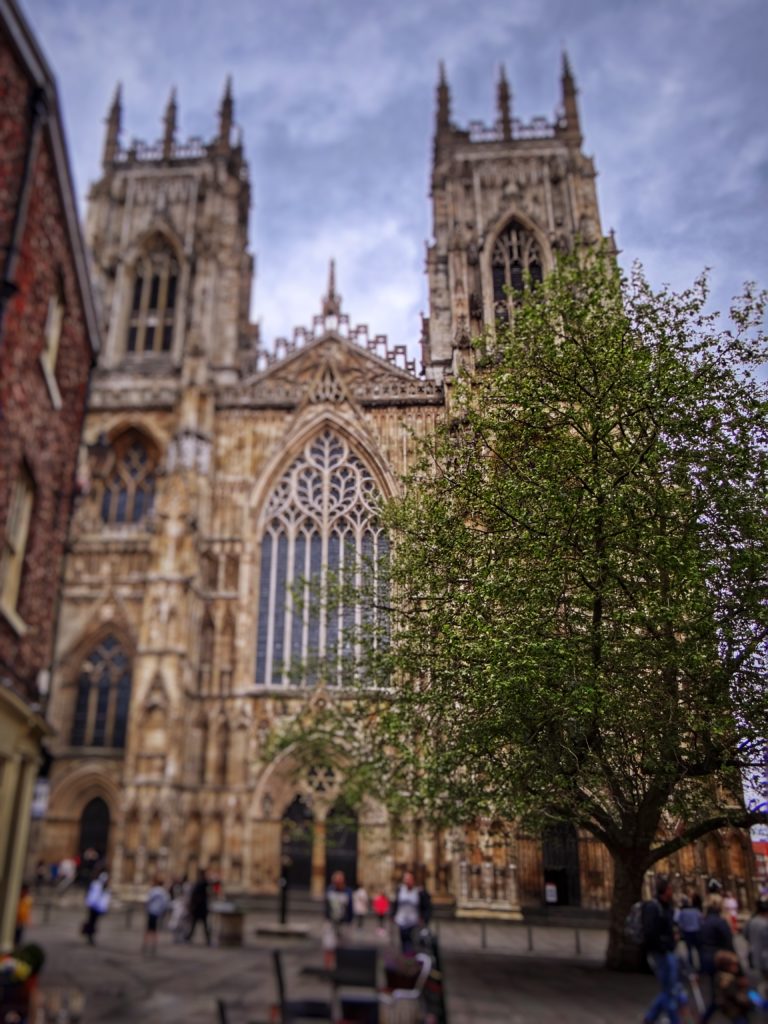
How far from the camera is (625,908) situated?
13.6 meters

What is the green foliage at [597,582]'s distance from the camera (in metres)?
12.8

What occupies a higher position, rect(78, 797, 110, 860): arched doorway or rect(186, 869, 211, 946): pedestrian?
rect(78, 797, 110, 860): arched doorway

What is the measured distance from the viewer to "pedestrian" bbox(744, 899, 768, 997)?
33.0 ft

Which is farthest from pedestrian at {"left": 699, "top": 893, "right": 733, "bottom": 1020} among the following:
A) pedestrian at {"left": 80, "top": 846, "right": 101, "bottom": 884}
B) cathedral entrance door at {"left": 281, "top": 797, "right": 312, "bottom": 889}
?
pedestrian at {"left": 80, "top": 846, "right": 101, "bottom": 884}

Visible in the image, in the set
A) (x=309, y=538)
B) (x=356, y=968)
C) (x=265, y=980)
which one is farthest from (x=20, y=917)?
(x=309, y=538)

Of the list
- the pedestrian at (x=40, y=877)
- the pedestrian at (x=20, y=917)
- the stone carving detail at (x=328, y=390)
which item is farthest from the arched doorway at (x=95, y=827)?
the stone carving detail at (x=328, y=390)

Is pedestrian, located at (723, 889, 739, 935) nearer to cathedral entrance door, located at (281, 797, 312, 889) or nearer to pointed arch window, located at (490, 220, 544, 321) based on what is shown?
cathedral entrance door, located at (281, 797, 312, 889)

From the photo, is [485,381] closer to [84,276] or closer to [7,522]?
[84,276]

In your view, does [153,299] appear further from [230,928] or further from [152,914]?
[230,928]

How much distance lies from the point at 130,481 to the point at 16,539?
Answer: 19484 mm

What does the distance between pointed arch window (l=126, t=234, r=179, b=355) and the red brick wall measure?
2035cm

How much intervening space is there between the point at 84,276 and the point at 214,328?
780 inches

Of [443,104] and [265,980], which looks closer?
[265,980]

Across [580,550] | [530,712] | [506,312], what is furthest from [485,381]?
[506,312]
